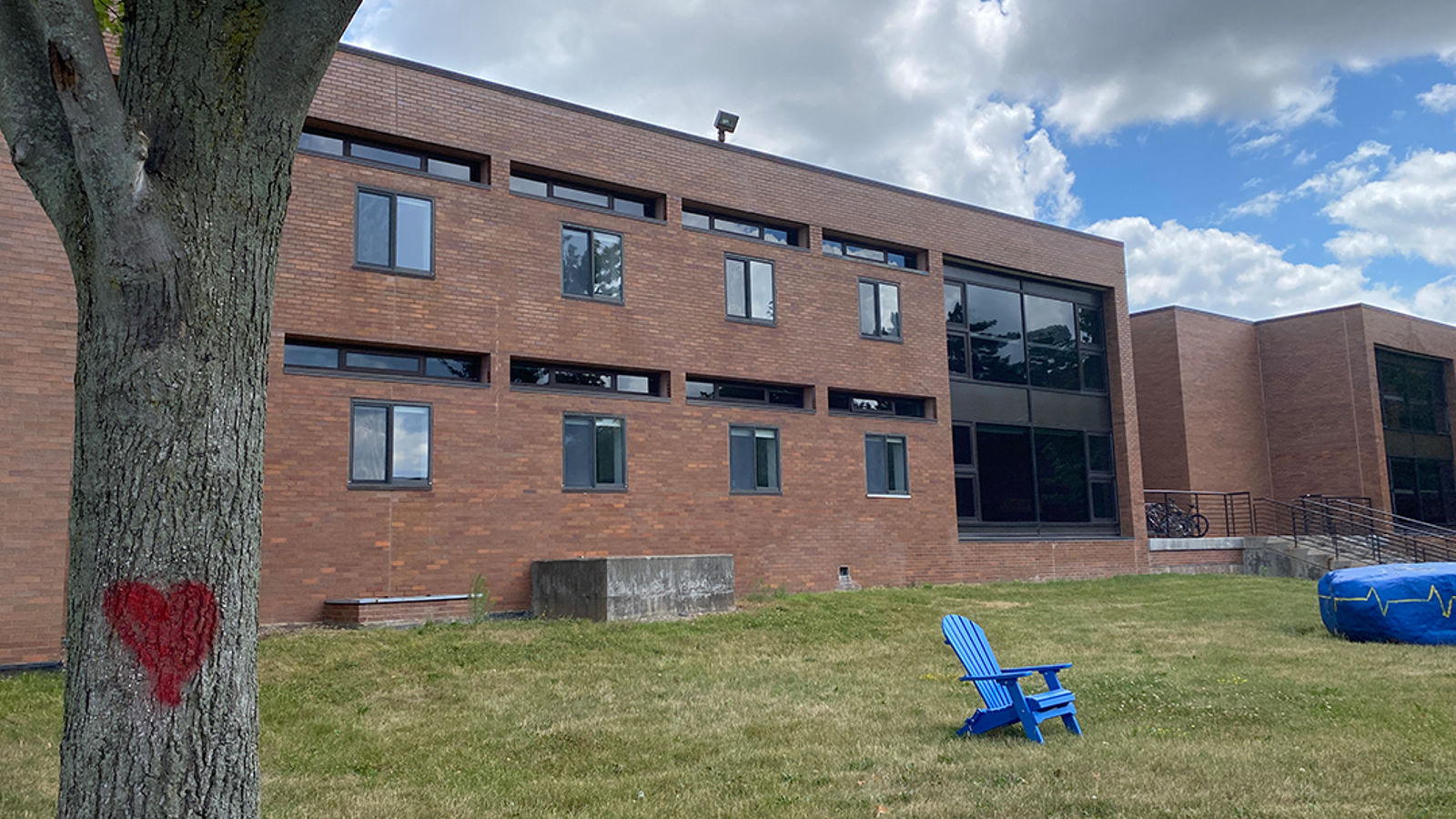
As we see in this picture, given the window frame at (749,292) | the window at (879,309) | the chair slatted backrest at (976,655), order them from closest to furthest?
the chair slatted backrest at (976,655), the window frame at (749,292), the window at (879,309)

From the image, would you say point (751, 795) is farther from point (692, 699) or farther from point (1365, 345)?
Result: point (1365, 345)

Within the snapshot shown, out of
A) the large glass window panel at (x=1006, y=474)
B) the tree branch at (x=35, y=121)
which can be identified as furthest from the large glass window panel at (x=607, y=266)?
the tree branch at (x=35, y=121)

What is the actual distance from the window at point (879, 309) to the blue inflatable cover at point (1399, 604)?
9.81 m

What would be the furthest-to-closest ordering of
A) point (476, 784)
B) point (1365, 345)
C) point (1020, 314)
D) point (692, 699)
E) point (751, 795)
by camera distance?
1. point (1365, 345)
2. point (1020, 314)
3. point (692, 699)
4. point (476, 784)
5. point (751, 795)

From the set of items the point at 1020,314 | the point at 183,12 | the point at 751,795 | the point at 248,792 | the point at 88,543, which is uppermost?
the point at 1020,314

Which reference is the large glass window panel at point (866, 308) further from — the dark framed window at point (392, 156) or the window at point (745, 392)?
the dark framed window at point (392, 156)

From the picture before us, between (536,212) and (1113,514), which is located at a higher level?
(536,212)

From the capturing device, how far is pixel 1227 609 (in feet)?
56.4

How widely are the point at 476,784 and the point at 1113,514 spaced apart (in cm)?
2133

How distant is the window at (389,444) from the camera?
48.6 ft

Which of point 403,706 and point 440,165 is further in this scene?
point 440,165

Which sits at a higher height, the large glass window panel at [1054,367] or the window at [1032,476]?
the large glass window panel at [1054,367]

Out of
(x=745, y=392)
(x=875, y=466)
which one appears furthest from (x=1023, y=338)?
(x=745, y=392)

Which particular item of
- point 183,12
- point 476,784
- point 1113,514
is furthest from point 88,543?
point 1113,514
